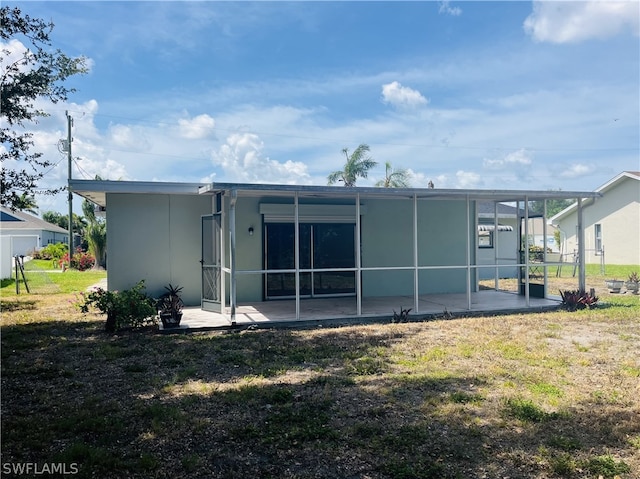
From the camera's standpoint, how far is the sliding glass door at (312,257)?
1107 cm

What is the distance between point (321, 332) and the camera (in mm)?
7949

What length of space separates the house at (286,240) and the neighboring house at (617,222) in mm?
12833

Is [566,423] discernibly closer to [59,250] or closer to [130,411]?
[130,411]

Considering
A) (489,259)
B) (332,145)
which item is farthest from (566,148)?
(489,259)

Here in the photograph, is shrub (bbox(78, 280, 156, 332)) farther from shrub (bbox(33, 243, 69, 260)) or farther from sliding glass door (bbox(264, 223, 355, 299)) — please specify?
shrub (bbox(33, 243, 69, 260))

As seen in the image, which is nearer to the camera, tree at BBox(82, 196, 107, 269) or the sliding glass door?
the sliding glass door

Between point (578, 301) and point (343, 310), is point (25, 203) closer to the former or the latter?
point (343, 310)

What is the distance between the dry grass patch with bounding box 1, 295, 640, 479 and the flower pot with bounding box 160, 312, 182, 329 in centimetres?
27

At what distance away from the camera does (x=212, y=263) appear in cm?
938

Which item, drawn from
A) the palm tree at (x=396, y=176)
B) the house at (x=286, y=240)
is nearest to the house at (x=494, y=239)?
the house at (x=286, y=240)

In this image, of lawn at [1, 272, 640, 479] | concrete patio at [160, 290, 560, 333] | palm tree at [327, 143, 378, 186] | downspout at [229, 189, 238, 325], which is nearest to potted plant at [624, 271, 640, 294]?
concrete patio at [160, 290, 560, 333]

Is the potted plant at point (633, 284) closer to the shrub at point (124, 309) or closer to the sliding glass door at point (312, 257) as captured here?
the sliding glass door at point (312, 257)

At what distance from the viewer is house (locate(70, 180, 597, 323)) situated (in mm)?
9195

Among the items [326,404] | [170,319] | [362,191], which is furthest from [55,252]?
[326,404]
